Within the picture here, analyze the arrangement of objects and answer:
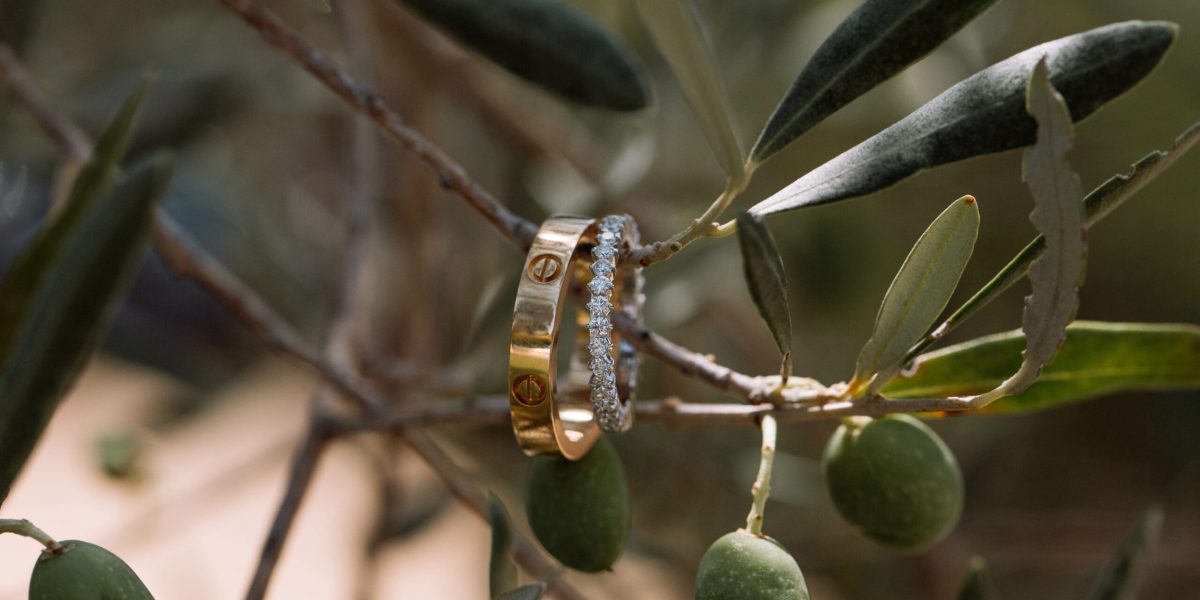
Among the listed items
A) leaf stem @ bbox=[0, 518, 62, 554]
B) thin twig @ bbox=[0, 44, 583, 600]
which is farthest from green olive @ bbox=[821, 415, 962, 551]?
leaf stem @ bbox=[0, 518, 62, 554]

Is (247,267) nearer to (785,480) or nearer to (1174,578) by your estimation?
(785,480)

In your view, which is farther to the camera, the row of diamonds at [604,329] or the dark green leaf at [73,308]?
the row of diamonds at [604,329]

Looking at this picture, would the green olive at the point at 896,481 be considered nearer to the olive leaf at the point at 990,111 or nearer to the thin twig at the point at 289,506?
the olive leaf at the point at 990,111

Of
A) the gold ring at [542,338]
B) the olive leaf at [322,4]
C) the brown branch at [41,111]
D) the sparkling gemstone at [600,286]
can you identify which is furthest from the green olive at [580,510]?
the brown branch at [41,111]

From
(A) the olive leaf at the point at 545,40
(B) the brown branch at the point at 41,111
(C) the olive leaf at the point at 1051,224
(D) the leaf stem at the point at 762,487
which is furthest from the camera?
(B) the brown branch at the point at 41,111

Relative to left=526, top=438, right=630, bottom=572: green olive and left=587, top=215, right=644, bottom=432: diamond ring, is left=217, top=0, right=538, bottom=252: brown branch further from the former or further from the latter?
left=526, top=438, right=630, bottom=572: green olive
